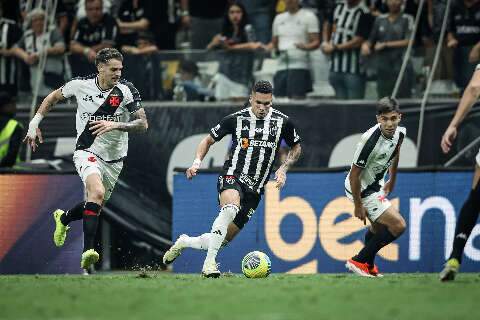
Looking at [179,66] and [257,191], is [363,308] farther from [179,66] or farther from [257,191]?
[179,66]

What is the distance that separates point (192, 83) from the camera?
16.2 metres

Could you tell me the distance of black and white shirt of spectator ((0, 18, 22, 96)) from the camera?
16797mm

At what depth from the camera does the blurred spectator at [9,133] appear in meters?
15.6

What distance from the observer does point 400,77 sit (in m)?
15.5

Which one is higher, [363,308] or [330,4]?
[330,4]

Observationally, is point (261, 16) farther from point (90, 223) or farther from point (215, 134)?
point (90, 223)

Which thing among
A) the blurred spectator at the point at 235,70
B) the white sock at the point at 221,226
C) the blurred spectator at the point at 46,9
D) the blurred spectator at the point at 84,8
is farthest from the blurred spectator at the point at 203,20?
the white sock at the point at 221,226

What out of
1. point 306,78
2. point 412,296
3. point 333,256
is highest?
point 306,78

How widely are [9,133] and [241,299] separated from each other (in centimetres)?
785

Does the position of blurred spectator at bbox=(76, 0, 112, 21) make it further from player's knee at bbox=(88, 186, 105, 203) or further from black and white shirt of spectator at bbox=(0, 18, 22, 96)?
player's knee at bbox=(88, 186, 105, 203)

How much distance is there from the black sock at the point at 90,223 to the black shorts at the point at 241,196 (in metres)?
1.34

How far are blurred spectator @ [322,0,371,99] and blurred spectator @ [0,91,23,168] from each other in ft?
14.2

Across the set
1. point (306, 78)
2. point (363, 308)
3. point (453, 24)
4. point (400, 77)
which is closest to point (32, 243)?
point (306, 78)

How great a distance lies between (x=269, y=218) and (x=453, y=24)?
3.67 m
